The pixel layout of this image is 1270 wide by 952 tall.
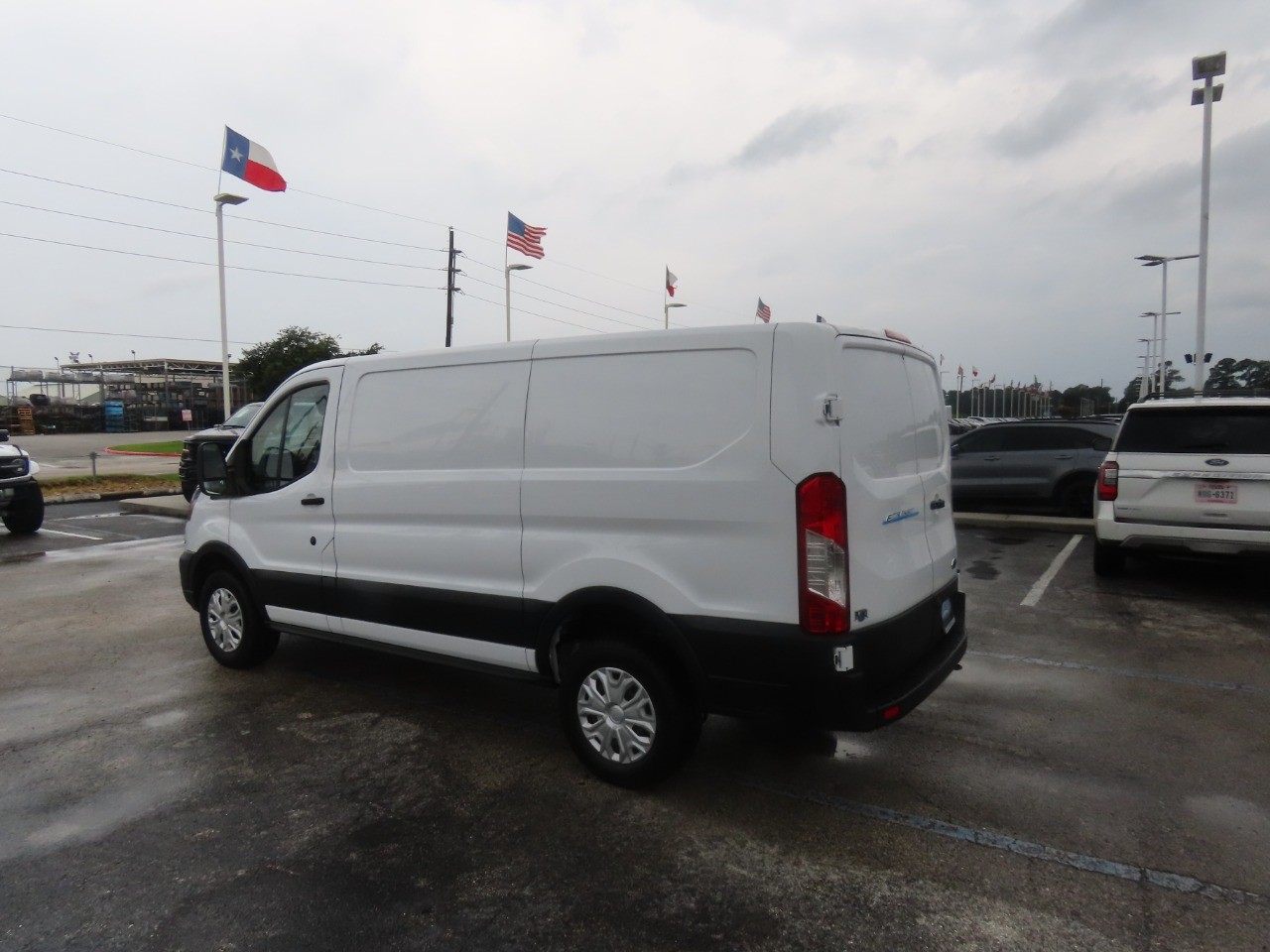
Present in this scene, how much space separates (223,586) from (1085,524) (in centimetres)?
1049

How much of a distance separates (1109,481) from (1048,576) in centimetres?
131

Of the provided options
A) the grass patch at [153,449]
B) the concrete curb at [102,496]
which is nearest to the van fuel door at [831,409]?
the concrete curb at [102,496]

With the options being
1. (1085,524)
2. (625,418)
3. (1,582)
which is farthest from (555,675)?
(1085,524)

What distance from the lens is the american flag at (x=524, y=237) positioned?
30594 millimetres

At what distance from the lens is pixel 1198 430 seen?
722cm

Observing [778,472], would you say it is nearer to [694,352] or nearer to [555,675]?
[694,352]

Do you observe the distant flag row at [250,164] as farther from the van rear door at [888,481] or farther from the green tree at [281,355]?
the green tree at [281,355]

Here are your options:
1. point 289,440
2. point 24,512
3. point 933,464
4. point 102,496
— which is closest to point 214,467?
point 289,440

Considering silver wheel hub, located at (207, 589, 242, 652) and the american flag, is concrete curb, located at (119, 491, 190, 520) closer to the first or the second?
silver wheel hub, located at (207, 589, 242, 652)

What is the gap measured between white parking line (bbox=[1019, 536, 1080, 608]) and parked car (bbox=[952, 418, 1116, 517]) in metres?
1.86

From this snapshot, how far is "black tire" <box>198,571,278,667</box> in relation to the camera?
5535 mm

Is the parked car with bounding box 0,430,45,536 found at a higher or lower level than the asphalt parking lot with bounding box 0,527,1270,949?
higher

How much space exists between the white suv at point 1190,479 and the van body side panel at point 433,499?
6.07 m

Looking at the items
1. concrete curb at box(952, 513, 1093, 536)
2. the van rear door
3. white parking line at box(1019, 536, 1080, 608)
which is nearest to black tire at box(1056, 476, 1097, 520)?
concrete curb at box(952, 513, 1093, 536)
